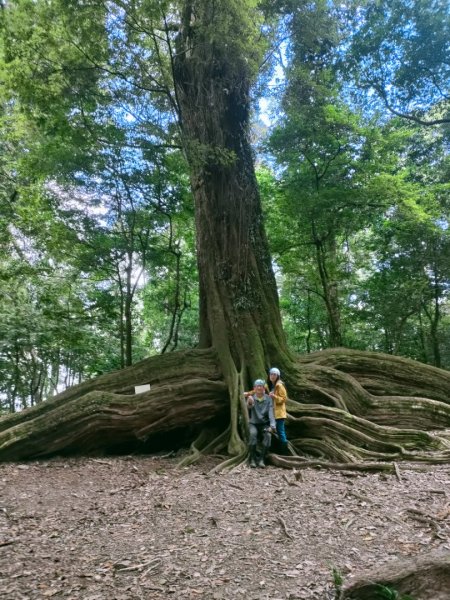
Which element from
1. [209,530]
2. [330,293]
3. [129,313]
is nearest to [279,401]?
[209,530]

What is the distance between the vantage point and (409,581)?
216cm

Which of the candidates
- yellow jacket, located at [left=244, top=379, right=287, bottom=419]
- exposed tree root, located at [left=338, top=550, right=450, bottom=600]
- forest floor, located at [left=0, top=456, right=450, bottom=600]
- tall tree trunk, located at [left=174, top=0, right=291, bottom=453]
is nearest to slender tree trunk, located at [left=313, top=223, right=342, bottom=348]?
tall tree trunk, located at [left=174, top=0, right=291, bottom=453]

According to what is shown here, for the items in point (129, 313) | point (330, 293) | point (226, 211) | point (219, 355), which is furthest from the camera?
point (330, 293)

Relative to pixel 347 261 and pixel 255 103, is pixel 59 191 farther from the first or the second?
pixel 347 261

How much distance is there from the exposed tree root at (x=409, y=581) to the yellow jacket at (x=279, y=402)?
12.7ft

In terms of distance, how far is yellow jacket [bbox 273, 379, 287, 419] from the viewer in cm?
620

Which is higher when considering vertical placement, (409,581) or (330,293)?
(330,293)

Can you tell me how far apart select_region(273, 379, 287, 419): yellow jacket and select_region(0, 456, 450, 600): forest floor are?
0.84 meters

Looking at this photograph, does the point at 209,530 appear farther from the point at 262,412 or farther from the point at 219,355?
the point at 219,355

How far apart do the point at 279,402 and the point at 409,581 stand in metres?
4.06

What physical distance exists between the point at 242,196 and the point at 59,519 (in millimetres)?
6156

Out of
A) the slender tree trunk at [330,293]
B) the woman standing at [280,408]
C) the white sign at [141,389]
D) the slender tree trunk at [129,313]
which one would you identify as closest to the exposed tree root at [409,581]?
the woman standing at [280,408]

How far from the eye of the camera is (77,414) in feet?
21.9

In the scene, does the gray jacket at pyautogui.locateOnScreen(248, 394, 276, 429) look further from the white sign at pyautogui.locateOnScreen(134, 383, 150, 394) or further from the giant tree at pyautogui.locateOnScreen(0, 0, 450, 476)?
the white sign at pyautogui.locateOnScreen(134, 383, 150, 394)
